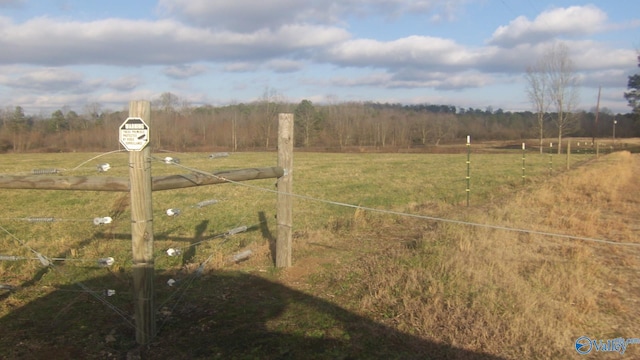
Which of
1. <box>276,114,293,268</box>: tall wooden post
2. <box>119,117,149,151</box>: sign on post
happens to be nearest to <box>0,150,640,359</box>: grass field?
<box>276,114,293,268</box>: tall wooden post

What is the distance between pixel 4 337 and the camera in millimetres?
3812

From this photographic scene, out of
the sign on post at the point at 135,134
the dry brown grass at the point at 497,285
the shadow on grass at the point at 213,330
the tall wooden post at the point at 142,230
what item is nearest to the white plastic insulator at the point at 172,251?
the shadow on grass at the point at 213,330

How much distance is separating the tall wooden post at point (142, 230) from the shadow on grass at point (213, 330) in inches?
9.1

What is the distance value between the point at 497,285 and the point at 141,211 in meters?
3.39

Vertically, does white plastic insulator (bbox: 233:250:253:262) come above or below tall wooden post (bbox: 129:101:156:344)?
below

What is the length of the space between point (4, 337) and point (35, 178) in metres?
1.36

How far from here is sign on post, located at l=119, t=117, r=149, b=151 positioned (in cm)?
348

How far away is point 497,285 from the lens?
14.7 ft

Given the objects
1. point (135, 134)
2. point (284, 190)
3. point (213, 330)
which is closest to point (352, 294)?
point (213, 330)

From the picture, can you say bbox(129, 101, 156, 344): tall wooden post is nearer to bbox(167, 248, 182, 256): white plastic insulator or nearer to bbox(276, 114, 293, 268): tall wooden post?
bbox(167, 248, 182, 256): white plastic insulator

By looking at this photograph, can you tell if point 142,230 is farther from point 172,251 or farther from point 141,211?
point 172,251

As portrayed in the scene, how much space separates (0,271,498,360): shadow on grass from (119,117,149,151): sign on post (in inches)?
61.5

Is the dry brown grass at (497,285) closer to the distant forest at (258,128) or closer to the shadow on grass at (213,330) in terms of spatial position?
the shadow on grass at (213,330)

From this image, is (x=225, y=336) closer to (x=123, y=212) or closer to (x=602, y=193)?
Result: (x=123, y=212)
